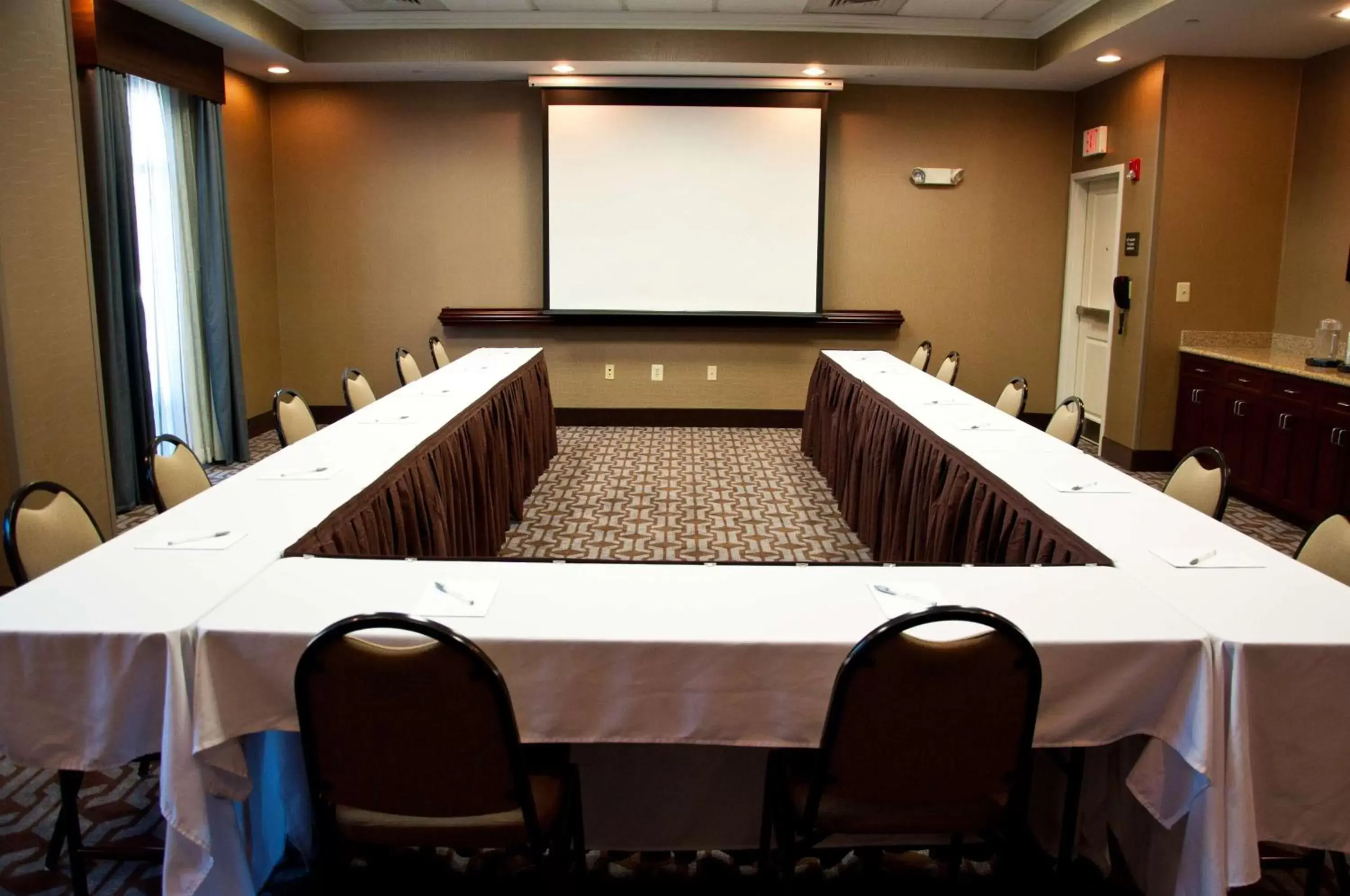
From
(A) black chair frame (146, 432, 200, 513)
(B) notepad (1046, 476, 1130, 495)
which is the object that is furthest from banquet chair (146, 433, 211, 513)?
(B) notepad (1046, 476, 1130, 495)

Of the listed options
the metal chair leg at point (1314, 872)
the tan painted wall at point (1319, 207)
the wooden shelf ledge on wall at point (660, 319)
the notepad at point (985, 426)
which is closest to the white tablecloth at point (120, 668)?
the metal chair leg at point (1314, 872)

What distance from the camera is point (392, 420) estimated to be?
4.52 meters

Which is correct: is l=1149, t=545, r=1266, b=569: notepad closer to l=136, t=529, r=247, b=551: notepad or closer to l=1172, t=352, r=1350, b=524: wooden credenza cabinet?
l=136, t=529, r=247, b=551: notepad

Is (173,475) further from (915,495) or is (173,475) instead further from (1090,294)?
(1090,294)

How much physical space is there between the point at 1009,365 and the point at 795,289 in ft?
6.15

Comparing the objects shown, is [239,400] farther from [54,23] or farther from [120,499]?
Answer: [54,23]

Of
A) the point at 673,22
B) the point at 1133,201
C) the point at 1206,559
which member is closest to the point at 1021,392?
the point at 1133,201

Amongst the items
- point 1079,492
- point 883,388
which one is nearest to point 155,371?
point 883,388

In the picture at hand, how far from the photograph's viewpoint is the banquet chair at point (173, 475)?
10.8 feet

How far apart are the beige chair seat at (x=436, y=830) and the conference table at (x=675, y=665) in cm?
20

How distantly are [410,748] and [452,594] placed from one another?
0.49 metres

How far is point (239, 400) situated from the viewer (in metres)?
7.20

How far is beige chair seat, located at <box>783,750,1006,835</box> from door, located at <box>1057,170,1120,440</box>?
19.8ft

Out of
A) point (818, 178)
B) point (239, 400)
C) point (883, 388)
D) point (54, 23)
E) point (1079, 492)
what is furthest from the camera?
point (818, 178)
